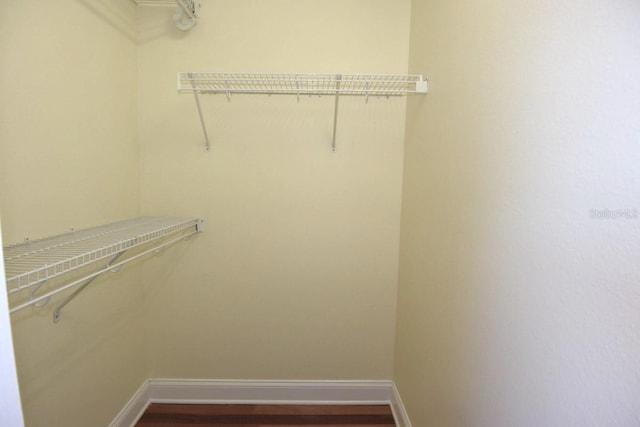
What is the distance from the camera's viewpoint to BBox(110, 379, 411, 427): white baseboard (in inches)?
67.3

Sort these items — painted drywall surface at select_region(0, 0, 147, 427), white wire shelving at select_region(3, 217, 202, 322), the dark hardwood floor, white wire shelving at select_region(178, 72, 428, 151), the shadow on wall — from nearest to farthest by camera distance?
white wire shelving at select_region(3, 217, 202, 322)
painted drywall surface at select_region(0, 0, 147, 427)
the shadow on wall
white wire shelving at select_region(178, 72, 428, 151)
the dark hardwood floor

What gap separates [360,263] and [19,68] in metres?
1.70

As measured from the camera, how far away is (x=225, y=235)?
164 cm

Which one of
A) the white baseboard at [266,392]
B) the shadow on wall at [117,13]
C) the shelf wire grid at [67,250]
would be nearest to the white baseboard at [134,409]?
the white baseboard at [266,392]

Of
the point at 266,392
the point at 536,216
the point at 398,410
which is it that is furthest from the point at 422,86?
the point at 266,392

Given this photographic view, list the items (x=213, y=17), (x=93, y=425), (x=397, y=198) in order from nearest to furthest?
(x=93, y=425), (x=213, y=17), (x=397, y=198)

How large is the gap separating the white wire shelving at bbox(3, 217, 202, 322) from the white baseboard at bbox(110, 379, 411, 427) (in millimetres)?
942

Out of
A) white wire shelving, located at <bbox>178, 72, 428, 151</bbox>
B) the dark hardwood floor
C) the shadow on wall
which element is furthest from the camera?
the dark hardwood floor

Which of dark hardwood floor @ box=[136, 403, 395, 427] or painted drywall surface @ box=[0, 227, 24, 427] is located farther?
dark hardwood floor @ box=[136, 403, 395, 427]

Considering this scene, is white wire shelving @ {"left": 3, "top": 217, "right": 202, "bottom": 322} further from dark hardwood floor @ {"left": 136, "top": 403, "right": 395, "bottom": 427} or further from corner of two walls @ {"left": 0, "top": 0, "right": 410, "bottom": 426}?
dark hardwood floor @ {"left": 136, "top": 403, "right": 395, "bottom": 427}

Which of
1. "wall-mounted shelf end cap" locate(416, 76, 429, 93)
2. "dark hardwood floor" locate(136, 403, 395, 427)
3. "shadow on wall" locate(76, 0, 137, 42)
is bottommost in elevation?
"dark hardwood floor" locate(136, 403, 395, 427)

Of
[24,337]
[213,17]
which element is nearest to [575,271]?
[24,337]

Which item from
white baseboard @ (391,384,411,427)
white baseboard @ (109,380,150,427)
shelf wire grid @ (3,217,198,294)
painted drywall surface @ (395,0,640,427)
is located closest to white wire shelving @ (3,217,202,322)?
shelf wire grid @ (3,217,198,294)

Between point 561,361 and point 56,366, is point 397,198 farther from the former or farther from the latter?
point 56,366
